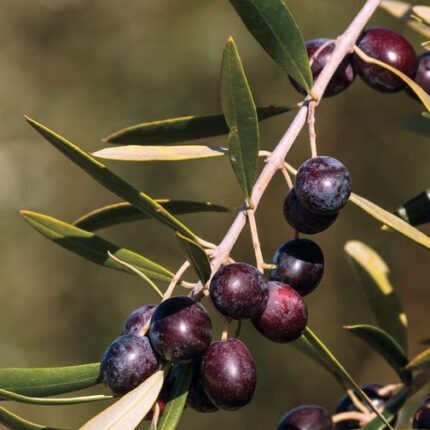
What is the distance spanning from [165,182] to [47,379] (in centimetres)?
265

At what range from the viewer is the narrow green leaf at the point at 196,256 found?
31.7 inches

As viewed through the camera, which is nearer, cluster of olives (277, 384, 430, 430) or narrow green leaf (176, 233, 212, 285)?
narrow green leaf (176, 233, 212, 285)

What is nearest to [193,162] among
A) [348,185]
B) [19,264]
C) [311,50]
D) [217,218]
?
[217,218]

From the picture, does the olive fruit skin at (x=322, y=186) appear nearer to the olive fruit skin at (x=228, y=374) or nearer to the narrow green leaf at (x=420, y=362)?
the olive fruit skin at (x=228, y=374)

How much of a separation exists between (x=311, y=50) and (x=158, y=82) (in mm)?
2387

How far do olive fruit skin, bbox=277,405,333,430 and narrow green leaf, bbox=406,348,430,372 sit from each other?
12 cm

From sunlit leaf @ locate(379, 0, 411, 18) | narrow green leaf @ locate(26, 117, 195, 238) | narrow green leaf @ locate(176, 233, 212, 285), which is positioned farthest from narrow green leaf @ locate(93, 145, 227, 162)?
sunlit leaf @ locate(379, 0, 411, 18)

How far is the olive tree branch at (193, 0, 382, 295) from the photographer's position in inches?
34.0

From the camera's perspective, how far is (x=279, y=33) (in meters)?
0.96

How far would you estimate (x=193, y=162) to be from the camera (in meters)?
3.50

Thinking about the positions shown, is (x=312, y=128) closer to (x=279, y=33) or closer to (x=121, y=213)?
(x=279, y=33)

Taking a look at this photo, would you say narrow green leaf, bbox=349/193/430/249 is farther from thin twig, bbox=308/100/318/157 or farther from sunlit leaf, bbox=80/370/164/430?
sunlit leaf, bbox=80/370/164/430

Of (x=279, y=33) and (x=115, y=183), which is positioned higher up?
(x=279, y=33)

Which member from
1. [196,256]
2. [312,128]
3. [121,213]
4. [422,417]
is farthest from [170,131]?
[422,417]
